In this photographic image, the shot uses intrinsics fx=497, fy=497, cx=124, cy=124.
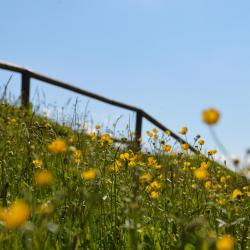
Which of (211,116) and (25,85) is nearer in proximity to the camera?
(211,116)

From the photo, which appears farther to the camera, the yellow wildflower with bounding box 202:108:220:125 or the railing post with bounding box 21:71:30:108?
the railing post with bounding box 21:71:30:108

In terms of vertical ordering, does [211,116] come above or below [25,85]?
below

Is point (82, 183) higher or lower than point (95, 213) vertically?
higher

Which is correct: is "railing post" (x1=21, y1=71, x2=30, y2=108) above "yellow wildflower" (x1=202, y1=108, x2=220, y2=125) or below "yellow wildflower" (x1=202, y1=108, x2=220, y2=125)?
above

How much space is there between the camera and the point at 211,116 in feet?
4.95

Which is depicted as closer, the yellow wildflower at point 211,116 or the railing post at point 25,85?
the yellow wildflower at point 211,116

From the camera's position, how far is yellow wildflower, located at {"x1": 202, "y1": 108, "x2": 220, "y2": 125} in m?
1.50

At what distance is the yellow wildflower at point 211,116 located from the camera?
1.50 metres

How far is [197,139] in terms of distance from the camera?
3.30 meters

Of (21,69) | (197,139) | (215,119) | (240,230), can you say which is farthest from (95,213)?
(21,69)

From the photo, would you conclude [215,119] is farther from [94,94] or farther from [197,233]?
[94,94]

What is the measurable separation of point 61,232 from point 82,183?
0.45 m

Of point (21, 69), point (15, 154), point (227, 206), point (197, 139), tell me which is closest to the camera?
point (227, 206)

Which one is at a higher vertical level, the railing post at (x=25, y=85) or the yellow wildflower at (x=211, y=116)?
the railing post at (x=25, y=85)
